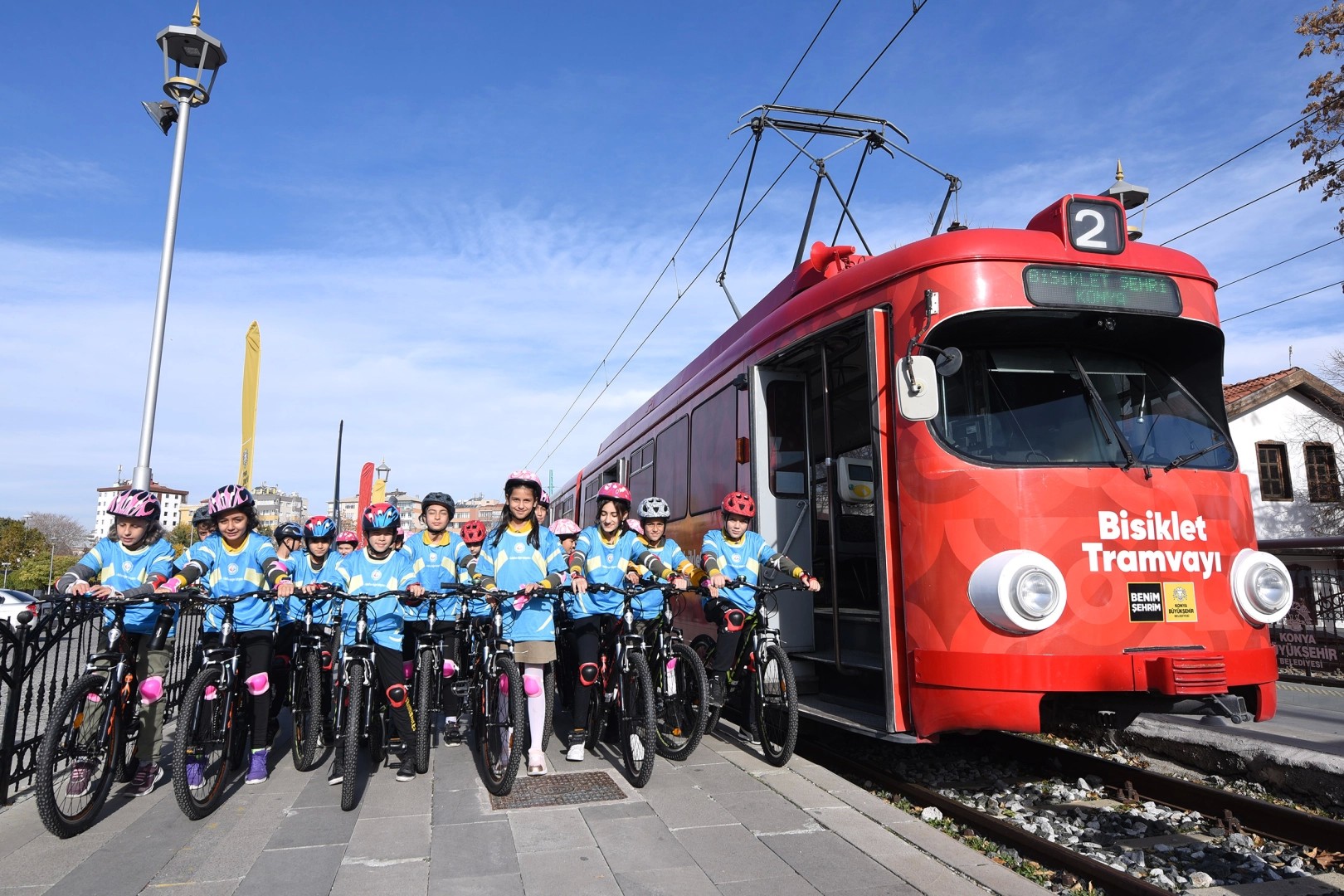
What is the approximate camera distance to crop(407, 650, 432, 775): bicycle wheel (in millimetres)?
5918

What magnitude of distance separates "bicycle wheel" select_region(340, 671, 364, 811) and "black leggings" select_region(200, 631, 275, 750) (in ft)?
2.34

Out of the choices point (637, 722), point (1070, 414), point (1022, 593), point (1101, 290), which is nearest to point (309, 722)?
point (637, 722)

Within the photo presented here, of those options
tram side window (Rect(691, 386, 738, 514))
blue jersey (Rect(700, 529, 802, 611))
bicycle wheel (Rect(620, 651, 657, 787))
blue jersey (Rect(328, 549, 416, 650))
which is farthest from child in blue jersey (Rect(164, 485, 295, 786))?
tram side window (Rect(691, 386, 738, 514))

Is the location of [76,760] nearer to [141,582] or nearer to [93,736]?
[93,736]

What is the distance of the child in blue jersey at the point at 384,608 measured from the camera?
5.84 metres

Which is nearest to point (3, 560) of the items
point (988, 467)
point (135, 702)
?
point (135, 702)

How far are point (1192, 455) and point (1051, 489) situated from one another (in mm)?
1073

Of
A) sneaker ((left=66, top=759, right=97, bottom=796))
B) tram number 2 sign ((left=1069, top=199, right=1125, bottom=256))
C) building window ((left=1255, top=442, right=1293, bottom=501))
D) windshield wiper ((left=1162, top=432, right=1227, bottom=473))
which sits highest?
building window ((left=1255, top=442, right=1293, bottom=501))

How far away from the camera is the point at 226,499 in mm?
5828

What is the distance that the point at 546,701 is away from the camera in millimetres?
6453

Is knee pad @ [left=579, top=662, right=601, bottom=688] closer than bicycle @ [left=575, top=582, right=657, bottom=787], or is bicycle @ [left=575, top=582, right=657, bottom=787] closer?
bicycle @ [left=575, top=582, right=657, bottom=787]

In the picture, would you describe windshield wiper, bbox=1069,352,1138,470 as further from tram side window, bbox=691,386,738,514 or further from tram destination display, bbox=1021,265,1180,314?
tram side window, bbox=691,386,738,514

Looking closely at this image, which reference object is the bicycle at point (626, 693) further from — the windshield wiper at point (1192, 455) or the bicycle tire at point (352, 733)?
the windshield wiper at point (1192, 455)

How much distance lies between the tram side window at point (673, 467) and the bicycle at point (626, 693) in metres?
3.13
